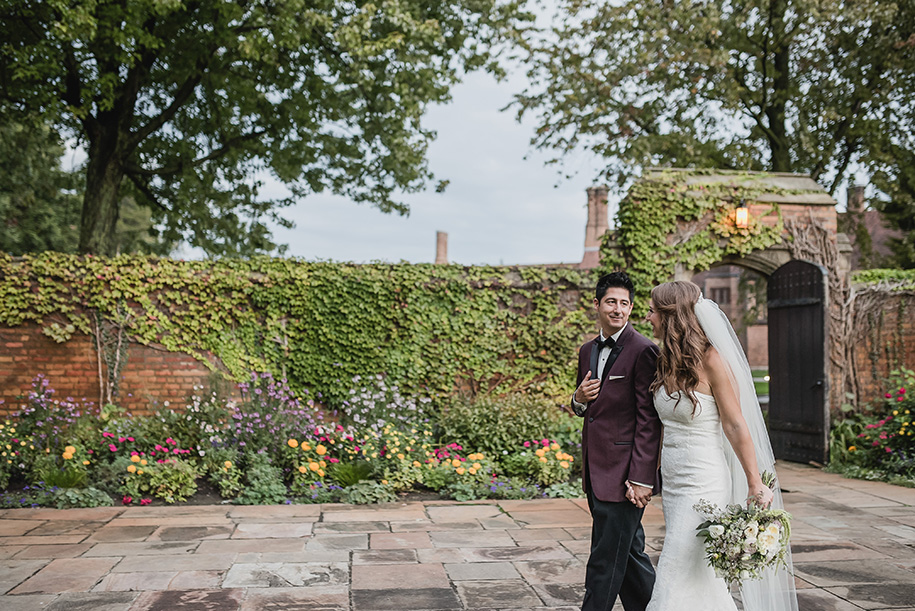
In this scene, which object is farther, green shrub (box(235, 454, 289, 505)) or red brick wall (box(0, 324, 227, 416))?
red brick wall (box(0, 324, 227, 416))

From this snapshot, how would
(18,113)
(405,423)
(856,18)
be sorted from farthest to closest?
(856,18) → (18,113) → (405,423)

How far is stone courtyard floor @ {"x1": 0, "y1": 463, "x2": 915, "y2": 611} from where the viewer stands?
3.96 metres

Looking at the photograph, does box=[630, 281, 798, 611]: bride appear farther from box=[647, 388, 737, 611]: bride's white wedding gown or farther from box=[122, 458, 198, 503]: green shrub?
box=[122, 458, 198, 503]: green shrub

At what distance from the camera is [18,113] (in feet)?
36.0

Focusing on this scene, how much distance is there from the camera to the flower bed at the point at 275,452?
658 centimetres

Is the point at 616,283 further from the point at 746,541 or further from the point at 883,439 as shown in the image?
the point at 883,439

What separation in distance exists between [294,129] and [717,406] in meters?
11.8

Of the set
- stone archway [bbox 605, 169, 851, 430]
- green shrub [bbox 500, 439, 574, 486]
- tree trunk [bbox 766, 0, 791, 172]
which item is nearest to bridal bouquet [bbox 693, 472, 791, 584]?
green shrub [bbox 500, 439, 574, 486]

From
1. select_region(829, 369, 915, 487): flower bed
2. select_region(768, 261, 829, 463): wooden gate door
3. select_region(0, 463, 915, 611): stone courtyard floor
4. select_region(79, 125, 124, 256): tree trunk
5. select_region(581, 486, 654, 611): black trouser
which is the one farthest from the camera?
select_region(79, 125, 124, 256): tree trunk

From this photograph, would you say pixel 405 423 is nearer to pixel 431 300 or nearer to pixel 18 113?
pixel 431 300

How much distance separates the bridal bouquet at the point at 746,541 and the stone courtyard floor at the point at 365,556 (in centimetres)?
131

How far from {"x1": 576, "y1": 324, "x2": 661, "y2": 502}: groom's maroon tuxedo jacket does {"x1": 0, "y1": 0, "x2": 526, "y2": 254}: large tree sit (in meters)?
8.03

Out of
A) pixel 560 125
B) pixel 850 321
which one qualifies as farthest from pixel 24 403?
pixel 560 125

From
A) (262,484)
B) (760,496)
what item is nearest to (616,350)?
(760,496)
